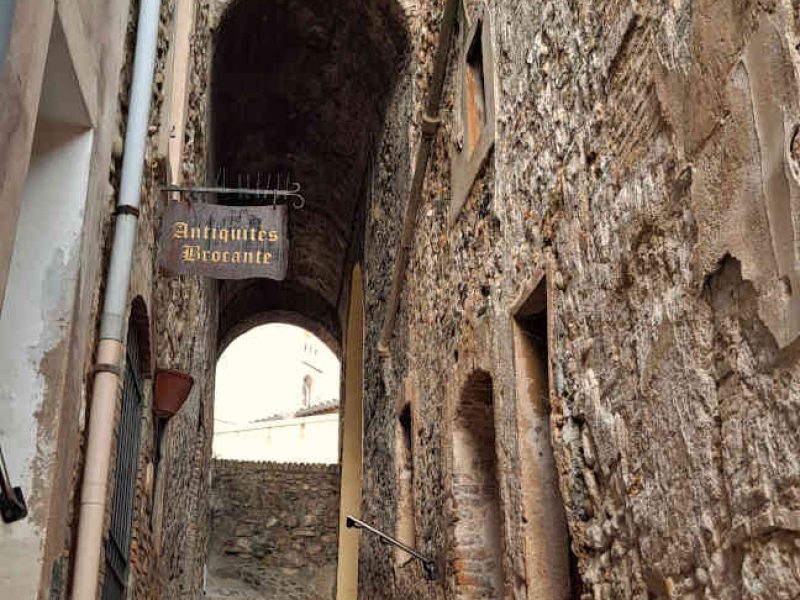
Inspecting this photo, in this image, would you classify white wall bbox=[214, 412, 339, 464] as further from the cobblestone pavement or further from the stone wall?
the cobblestone pavement

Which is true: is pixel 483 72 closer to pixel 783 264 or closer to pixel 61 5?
pixel 61 5

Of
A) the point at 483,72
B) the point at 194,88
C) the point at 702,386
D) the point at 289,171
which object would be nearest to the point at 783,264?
the point at 702,386

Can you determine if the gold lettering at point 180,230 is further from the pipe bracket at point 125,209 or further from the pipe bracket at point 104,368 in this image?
the pipe bracket at point 104,368

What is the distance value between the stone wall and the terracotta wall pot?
10349 mm

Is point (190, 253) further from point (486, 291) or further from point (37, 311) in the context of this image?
point (37, 311)

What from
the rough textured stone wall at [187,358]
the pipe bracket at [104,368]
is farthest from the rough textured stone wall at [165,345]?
the pipe bracket at [104,368]

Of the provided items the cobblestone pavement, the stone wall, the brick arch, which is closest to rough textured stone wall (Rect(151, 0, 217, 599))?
the brick arch

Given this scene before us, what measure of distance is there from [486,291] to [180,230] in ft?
5.99

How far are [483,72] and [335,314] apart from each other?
35.9 feet

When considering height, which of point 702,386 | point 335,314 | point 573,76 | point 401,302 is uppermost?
point 335,314

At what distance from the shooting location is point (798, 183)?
2.19m

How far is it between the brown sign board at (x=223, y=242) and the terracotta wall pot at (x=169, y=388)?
80 centimetres

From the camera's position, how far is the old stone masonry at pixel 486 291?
2.47 m

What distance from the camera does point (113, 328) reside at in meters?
4.07
